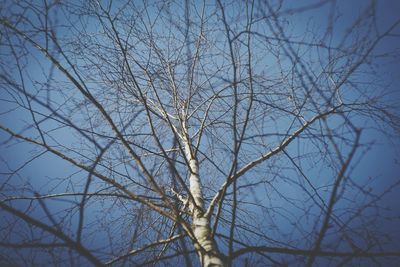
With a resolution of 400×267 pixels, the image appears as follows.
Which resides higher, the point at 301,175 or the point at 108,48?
the point at 108,48

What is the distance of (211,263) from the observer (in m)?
1.55

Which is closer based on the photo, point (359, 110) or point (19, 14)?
point (19, 14)

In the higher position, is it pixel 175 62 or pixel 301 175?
pixel 175 62

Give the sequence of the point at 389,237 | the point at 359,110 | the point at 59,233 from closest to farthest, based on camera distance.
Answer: the point at 59,233, the point at 389,237, the point at 359,110

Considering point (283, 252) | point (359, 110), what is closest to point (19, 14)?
point (283, 252)

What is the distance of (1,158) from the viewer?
6.54 feet

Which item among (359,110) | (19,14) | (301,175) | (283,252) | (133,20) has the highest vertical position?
(133,20)

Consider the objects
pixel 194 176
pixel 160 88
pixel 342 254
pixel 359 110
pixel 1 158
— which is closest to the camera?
pixel 342 254

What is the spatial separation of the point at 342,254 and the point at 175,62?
267cm

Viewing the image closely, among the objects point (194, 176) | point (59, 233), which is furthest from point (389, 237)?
point (59, 233)

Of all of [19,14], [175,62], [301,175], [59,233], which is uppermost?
[175,62]

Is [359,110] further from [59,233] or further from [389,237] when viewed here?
[59,233]

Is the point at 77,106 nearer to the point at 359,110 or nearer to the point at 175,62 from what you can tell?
the point at 175,62

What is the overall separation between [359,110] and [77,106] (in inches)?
107
